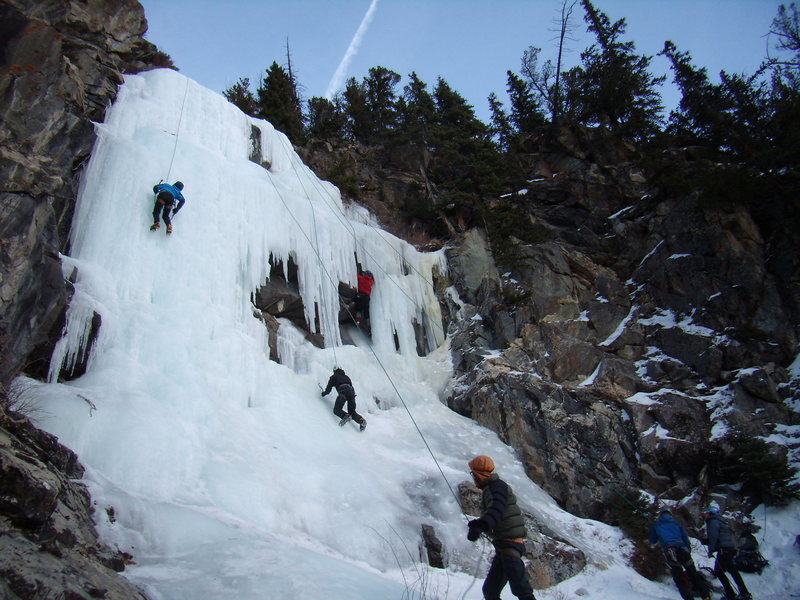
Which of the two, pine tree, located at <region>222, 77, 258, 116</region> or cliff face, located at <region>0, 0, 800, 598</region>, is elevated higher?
pine tree, located at <region>222, 77, 258, 116</region>

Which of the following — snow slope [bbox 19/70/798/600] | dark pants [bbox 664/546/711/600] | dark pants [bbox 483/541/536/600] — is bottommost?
dark pants [bbox 664/546/711/600]

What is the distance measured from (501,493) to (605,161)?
54.9 feet

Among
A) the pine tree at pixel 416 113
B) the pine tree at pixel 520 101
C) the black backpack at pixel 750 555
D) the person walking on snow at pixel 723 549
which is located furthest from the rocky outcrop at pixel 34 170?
the pine tree at pixel 520 101

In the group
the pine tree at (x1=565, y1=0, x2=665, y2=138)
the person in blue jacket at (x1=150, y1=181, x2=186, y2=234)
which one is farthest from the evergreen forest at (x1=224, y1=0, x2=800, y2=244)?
the person in blue jacket at (x1=150, y1=181, x2=186, y2=234)

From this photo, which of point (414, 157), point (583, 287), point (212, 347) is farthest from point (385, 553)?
point (414, 157)

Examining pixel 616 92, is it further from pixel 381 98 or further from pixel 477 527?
pixel 477 527

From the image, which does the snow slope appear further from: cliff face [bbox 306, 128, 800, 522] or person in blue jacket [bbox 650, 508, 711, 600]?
cliff face [bbox 306, 128, 800, 522]

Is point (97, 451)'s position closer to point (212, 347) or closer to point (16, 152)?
point (212, 347)

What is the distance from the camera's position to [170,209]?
804cm

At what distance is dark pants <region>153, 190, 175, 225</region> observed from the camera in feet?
25.4

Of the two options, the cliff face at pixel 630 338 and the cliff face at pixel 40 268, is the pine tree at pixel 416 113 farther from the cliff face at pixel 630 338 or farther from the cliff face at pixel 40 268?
the cliff face at pixel 40 268

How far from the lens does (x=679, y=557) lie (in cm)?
595

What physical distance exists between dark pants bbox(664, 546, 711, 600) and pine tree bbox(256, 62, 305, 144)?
15.7m

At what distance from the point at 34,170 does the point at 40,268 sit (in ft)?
4.01
